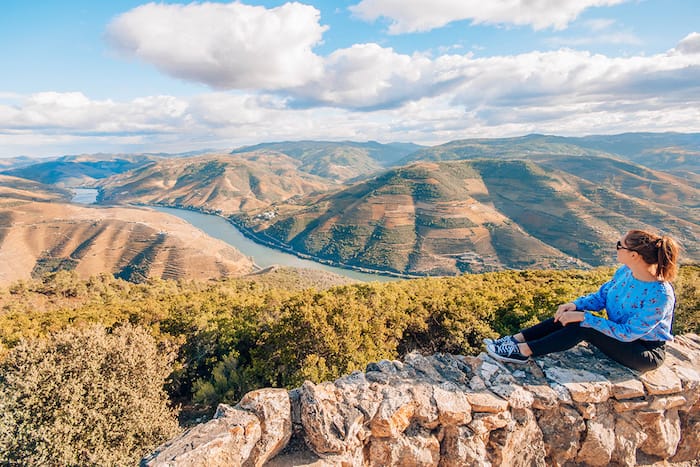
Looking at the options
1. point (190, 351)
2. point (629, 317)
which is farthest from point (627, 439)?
point (190, 351)

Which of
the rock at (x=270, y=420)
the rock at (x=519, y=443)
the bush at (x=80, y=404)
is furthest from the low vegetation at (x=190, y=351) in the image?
the rock at (x=519, y=443)

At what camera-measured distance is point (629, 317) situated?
5672 millimetres

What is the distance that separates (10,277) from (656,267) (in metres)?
164

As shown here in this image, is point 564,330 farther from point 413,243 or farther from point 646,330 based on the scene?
point 413,243

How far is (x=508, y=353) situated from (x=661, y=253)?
307 cm

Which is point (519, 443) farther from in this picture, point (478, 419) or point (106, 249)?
→ point (106, 249)

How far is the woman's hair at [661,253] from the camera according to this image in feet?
17.4

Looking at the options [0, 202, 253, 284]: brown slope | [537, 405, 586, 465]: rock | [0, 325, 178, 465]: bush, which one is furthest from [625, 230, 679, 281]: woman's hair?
[0, 202, 253, 284]: brown slope

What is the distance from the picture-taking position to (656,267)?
5.38 meters

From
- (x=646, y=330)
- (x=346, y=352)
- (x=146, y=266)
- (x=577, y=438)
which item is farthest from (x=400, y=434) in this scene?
(x=146, y=266)

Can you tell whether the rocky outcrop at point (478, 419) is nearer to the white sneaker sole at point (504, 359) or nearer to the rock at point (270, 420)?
the rock at point (270, 420)

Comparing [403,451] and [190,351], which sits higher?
[403,451]

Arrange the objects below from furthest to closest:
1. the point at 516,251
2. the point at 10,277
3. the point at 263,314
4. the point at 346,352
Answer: the point at 516,251 → the point at 10,277 → the point at 263,314 → the point at 346,352

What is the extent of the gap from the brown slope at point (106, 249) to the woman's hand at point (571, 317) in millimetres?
135214
